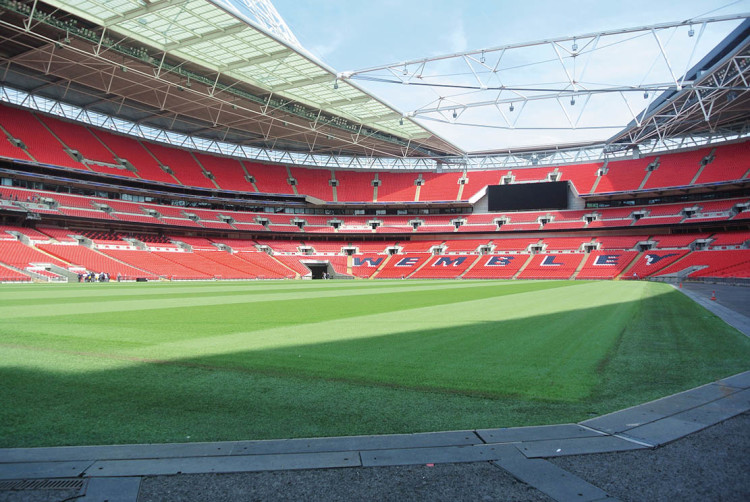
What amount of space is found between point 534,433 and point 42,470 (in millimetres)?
3340

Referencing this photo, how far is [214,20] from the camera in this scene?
85.4ft

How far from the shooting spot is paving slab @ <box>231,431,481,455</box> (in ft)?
9.86

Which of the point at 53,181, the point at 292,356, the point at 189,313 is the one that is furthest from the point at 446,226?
the point at 292,356

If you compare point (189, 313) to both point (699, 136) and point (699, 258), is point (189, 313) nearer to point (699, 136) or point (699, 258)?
point (699, 258)

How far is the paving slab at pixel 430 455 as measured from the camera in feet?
9.25

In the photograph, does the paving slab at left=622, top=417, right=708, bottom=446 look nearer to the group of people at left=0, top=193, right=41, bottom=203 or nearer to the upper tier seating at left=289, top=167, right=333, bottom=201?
the group of people at left=0, top=193, right=41, bottom=203

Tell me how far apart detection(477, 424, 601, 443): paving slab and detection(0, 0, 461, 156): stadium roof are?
90.4 ft

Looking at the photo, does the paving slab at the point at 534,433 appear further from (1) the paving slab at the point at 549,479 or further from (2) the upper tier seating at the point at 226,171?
(2) the upper tier seating at the point at 226,171

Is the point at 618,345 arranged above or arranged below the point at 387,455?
above

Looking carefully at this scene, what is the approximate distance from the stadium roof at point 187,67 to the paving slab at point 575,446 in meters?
27.8

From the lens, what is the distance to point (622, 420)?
3.55 m

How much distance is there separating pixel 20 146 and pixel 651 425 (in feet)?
171

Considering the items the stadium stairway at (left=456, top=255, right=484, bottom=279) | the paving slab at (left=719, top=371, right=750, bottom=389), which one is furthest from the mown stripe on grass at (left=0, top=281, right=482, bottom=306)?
the stadium stairway at (left=456, top=255, right=484, bottom=279)

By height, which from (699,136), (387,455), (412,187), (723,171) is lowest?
(387,455)
